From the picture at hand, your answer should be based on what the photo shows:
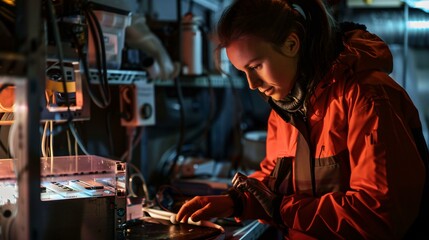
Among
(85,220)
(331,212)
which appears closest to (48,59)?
(85,220)

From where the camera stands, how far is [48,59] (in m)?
1.35

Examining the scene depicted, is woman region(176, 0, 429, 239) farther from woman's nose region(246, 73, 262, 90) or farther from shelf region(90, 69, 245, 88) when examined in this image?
shelf region(90, 69, 245, 88)

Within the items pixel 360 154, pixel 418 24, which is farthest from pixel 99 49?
pixel 418 24

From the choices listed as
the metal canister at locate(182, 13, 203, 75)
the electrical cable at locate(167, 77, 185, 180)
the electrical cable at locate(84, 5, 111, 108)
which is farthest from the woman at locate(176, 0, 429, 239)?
the metal canister at locate(182, 13, 203, 75)

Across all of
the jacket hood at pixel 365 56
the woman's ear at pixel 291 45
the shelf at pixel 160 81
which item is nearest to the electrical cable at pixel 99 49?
the shelf at pixel 160 81

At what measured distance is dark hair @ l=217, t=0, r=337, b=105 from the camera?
4.08 ft

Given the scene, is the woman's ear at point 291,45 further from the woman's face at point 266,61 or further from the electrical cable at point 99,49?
the electrical cable at point 99,49

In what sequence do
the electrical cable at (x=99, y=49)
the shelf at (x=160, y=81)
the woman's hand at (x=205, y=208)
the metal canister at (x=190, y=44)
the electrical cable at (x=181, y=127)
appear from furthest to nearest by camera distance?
the metal canister at (x=190, y=44)
the electrical cable at (x=181, y=127)
the shelf at (x=160, y=81)
the electrical cable at (x=99, y=49)
the woman's hand at (x=205, y=208)

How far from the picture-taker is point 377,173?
112cm

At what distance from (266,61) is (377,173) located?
0.38m

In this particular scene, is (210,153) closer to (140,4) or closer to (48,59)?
(140,4)

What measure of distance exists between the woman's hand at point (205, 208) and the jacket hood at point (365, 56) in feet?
1.66

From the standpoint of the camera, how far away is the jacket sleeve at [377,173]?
1116mm

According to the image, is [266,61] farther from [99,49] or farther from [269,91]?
[99,49]
